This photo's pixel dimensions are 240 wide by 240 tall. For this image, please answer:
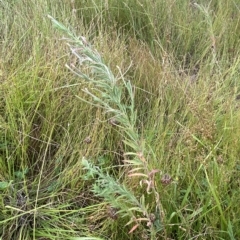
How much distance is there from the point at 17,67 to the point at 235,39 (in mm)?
1341

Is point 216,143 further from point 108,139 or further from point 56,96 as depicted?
point 56,96

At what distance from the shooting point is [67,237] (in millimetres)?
1464

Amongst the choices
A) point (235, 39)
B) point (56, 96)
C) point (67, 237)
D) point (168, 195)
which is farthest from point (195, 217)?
point (235, 39)

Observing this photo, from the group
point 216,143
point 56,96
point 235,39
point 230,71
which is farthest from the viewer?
point 235,39

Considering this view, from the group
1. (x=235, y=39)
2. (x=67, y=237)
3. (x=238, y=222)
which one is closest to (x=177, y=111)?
(x=238, y=222)

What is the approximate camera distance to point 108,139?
1787mm

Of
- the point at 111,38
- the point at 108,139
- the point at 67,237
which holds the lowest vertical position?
the point at 67,237

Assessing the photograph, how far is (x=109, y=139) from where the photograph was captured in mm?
1787

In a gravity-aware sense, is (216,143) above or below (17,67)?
below

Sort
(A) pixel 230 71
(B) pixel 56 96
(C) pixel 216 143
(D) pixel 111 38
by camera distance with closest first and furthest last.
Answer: (C) pixel 216 143
(B) pixel 56 96
(A) pixel 230 71
(D) pixel 111 38

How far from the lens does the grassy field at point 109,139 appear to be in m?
1.36

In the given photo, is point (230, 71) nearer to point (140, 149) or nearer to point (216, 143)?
point (216, 143)

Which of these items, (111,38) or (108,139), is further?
(111,38)

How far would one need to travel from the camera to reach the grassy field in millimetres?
1363
